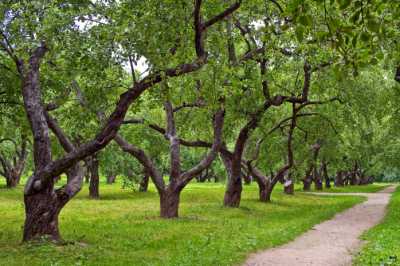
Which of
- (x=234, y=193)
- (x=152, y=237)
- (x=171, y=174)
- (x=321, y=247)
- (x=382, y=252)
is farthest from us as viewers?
(x=234, y=193)

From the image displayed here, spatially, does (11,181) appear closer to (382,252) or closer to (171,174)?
(171,174)

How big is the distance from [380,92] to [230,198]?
30.8 feet

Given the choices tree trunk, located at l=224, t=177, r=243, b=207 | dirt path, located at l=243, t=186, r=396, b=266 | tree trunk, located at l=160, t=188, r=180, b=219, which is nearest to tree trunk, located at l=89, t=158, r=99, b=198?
tree trunk, located at l=224, t=177, r=243, b=207

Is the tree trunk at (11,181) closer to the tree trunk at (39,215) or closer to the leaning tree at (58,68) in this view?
the leaning tree at (58,68)

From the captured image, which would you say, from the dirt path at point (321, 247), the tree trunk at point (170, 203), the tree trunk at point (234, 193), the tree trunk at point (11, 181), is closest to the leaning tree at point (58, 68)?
the dirt path at point (321, 247)

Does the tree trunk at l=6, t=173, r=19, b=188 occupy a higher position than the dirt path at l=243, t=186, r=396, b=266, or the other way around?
the tree trunk at l=6, t=173, r=19, b=188

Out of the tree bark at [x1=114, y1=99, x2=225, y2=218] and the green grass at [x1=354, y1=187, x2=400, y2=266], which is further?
the tree bark at [x1=114, y1=99, x2=225, y2=218]

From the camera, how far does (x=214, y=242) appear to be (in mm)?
9680

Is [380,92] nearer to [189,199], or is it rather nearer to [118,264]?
[189,199]

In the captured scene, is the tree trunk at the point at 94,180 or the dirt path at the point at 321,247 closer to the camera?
the dirt path at the point at 321,247

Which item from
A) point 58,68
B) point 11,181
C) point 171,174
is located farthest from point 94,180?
point 58,68

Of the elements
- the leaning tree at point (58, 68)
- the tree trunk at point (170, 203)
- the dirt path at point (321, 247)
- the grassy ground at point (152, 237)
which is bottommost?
the dirt path at point (321, 247)

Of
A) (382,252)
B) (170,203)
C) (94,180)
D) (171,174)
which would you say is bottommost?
(382,252)

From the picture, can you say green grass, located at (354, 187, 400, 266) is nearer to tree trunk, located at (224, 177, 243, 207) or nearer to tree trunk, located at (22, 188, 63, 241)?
tree trunk, located at (22, 188, 63, 241)
